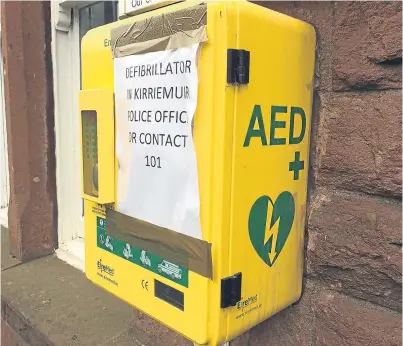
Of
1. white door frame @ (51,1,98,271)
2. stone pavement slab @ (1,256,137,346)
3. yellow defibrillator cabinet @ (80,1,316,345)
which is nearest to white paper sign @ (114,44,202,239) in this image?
yellow defibrillator cabinet @ (80,1,316,345)

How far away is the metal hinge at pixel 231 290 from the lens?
1.01m

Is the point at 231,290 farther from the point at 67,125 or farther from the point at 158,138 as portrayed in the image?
the point at 67,125

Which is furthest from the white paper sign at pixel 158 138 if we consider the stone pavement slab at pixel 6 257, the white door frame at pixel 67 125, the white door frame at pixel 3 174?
the white door frame at pixel 3 174

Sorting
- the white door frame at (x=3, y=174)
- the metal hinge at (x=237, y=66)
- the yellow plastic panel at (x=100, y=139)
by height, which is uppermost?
the metal hinge at (x=237, y=66)

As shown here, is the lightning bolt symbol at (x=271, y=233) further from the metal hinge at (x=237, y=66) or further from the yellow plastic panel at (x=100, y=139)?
the yellow plastic panel at (x=100, y=139)

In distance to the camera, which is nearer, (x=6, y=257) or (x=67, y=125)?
(x=67, y=125)

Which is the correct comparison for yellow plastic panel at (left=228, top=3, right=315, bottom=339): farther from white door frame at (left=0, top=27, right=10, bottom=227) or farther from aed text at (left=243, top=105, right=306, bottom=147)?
white door frame at (left=0, top=27, right=10, bottom=227)

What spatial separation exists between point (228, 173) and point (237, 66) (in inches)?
9.3

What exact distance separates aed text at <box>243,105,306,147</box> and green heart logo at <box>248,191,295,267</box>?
0.46 ft

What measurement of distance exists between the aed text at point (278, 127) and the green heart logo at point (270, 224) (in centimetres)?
14

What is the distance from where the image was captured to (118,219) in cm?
128

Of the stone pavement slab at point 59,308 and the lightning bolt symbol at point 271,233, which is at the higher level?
the lightning bolt symbol at point 271,233

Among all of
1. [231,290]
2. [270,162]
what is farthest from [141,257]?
[270,162]

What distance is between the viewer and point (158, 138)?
1.11 meters
